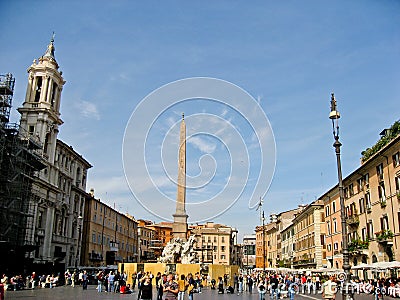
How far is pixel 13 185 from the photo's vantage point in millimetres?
32656

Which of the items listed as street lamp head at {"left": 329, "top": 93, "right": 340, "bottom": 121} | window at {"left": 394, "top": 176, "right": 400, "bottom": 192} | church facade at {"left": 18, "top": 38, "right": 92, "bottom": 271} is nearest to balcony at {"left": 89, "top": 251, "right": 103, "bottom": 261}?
church facade at {"left": 18, "top": 38, "right": 92, "bottom": 271}

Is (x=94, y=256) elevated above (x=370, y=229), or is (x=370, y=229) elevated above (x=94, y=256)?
(x=370, y=229)

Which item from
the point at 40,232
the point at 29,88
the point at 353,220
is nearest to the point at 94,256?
the point at 40,232

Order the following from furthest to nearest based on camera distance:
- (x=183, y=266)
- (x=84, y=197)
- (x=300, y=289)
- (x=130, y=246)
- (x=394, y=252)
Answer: (x=130, y=246)
(x=84, y=197)
(x=300, y=289)
(x=183, y=266)
(x=394, y=252)

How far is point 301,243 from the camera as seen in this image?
5800 centimetres

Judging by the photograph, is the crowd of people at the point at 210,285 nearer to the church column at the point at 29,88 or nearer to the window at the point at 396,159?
the window at the point at 396,159

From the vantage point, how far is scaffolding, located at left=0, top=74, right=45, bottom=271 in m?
31.0

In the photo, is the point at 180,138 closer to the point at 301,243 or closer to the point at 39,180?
the point at 39,180

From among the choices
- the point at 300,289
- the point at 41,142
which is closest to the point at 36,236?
the point at 41,142

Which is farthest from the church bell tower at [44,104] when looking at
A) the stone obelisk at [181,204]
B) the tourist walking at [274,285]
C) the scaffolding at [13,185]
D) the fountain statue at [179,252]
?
the tourist walking at [274,285]

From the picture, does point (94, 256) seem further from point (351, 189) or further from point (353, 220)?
point (351, 189)

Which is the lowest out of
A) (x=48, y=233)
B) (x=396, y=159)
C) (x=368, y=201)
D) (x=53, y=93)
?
(x=48, y=233)

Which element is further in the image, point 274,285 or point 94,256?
point 94,256

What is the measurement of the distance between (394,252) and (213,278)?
1398 cm
